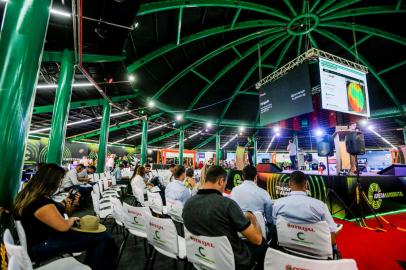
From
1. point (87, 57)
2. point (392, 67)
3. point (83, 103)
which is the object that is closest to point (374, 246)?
point (87, 57)

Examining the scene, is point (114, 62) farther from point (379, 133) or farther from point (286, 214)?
point (379, 133)

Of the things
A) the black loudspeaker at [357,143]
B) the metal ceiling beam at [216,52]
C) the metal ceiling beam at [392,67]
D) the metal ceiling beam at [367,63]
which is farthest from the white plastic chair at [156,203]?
the metal ceiling beam at [392,67]

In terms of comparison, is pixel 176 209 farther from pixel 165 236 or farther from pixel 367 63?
pixel 367 63

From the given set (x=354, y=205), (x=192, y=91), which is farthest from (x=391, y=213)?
(x=192, y=91)

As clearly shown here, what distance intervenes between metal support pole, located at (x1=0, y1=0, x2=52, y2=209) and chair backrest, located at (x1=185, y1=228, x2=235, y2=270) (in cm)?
202

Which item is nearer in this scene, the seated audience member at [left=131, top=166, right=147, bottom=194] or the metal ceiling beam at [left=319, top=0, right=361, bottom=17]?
the seated audience member at [left=131, top=166, right=147, bottom=194]

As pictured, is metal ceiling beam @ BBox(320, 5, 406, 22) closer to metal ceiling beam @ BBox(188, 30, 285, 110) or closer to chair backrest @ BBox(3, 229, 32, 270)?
metal ceiling beam @ BBox(188, 30, 285, 110)

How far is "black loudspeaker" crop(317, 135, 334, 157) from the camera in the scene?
524 cm

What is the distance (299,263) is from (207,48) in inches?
472

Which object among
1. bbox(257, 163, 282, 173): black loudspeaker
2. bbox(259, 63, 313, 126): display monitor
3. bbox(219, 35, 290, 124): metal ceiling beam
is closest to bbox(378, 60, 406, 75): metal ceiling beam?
bbox(219, 35, 290, 124): metal ceiling beam

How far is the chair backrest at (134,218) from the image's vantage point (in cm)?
271

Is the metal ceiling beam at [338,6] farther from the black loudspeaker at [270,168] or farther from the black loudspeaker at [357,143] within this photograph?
the black loudspeaker at [270,168]

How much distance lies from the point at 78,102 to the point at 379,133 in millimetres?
25134

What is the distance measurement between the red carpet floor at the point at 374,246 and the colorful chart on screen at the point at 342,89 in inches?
132
